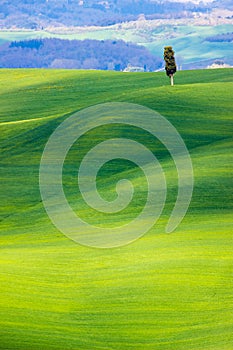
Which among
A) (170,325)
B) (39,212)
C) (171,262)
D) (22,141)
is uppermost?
(22,141)

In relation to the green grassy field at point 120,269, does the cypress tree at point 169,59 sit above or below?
above

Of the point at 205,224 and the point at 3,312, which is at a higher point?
the point at 205,224

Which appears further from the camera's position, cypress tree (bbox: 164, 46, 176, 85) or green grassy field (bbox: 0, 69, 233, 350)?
cypress tree (bbox: 164, 46, 176, 85)

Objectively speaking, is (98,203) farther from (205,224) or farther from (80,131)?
(80,131)

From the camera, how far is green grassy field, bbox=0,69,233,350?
19.1 meters

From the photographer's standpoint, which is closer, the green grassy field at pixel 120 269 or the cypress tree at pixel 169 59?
the green grassy field at pixel 120 269

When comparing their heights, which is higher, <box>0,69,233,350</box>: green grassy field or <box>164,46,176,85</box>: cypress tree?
<box>164,46,176,85</box>: cypress tree

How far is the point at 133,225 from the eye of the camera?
95.5 ft

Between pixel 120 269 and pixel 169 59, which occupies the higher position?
pixel 169 59

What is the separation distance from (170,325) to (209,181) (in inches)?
616

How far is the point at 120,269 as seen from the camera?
23375mm

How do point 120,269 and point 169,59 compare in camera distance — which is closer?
point 120,269

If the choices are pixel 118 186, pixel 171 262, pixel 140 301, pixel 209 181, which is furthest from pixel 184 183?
pixel 140 301

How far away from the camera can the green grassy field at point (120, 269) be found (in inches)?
751
